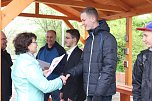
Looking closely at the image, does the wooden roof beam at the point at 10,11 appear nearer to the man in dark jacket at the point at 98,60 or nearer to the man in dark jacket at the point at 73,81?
the man in dark jacket at the point at 98,60

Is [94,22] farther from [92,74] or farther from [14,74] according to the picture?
[14,74]

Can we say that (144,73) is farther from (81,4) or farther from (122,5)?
(122,5)

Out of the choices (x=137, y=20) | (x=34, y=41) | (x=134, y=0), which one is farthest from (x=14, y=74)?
(x=137, y=20)

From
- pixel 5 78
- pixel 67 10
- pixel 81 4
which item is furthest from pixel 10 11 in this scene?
pixel 67 10

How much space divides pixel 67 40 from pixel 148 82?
1.69 m

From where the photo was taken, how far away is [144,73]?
2.76m

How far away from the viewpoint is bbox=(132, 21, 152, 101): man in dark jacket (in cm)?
270

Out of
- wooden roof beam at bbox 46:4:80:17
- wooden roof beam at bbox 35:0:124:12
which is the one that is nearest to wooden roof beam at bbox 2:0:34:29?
wooden roof beam at bbox 35:0:124:12

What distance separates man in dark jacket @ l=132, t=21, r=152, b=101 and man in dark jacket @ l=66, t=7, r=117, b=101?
1.00ft

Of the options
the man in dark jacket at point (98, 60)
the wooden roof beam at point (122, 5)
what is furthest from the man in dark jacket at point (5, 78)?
the wooden roof beam at point (122, 5)

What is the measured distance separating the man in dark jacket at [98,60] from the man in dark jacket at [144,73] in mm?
304

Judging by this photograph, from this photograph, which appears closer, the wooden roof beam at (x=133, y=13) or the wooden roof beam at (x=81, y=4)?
the wooden roof beam at (x=81, y=4)

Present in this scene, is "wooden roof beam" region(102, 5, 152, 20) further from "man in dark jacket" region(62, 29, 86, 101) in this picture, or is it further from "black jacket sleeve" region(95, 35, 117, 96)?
"black jacket sleeve" region(95, 35, 117, 96)

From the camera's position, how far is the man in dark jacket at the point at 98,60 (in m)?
3.06
